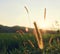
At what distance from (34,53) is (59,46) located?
63cm

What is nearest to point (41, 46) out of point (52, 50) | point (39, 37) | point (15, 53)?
point (39, 37)

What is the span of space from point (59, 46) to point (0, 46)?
4223 mm

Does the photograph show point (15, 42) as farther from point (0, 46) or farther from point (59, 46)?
point (59, 46)

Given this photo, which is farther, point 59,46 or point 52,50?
point 59,46

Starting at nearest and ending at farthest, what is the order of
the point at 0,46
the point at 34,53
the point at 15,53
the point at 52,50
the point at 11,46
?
1. the point at 52,50
2. the point at 34,53
3. the point at 15,53
4. the point at 0,46
5. the point at 11,46

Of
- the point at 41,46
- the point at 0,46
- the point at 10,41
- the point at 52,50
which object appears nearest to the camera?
the point at 41,46

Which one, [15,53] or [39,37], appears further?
[15,53]

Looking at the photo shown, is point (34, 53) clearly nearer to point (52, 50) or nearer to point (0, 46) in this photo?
point (52, 50)

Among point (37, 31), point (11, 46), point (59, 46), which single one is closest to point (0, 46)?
point (11, 46)

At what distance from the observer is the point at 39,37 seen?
9.62ft

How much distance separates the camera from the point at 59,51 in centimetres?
575

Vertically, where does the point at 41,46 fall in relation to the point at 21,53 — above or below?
above

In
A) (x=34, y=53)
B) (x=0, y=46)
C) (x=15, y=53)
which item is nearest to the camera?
(x=34, y=53)

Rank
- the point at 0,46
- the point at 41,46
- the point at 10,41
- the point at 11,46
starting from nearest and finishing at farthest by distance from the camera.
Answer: the point at 41,46, the point at 0,46, the point at 11,46, the point at 10,41
